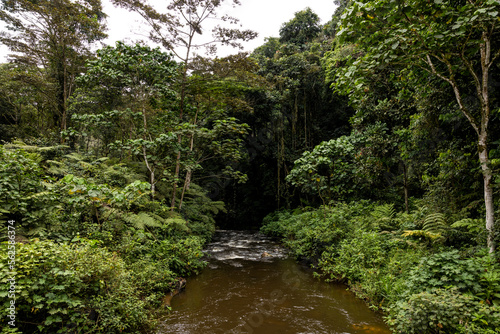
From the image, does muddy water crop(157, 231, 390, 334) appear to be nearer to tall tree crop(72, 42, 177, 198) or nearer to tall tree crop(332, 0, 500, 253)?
tall tree crop(332, 0, 500, 253)

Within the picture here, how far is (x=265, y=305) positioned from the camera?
5203mm

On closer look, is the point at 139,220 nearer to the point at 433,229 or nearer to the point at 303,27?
the point at 433,229

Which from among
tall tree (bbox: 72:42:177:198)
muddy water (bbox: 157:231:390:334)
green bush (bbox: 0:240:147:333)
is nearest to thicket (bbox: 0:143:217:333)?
green bush (bbox: 0:240:147:333)

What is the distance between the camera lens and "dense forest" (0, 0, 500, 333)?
337 cm

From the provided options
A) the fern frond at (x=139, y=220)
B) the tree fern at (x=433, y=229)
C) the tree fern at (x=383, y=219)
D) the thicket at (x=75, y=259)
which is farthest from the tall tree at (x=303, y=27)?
the thicket at (x=75, y=259)

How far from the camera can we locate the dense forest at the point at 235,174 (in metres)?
3.37

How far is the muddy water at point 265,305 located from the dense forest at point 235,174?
39cm

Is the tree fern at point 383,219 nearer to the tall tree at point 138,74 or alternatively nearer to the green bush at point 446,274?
the green bush at point 446,274

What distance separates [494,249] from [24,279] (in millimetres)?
6715

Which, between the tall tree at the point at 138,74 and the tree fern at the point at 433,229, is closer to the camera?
the tree fern at the point at 433,229

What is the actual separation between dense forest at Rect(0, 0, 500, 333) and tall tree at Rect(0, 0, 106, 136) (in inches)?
2.9

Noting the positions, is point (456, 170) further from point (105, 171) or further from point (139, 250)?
point (105, 171)

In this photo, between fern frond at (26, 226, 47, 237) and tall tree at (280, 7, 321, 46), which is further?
tall tree at (280, 7, 321, 46)

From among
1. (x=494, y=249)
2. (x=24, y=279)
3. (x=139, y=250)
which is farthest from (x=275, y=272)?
(x=24, y=279)
